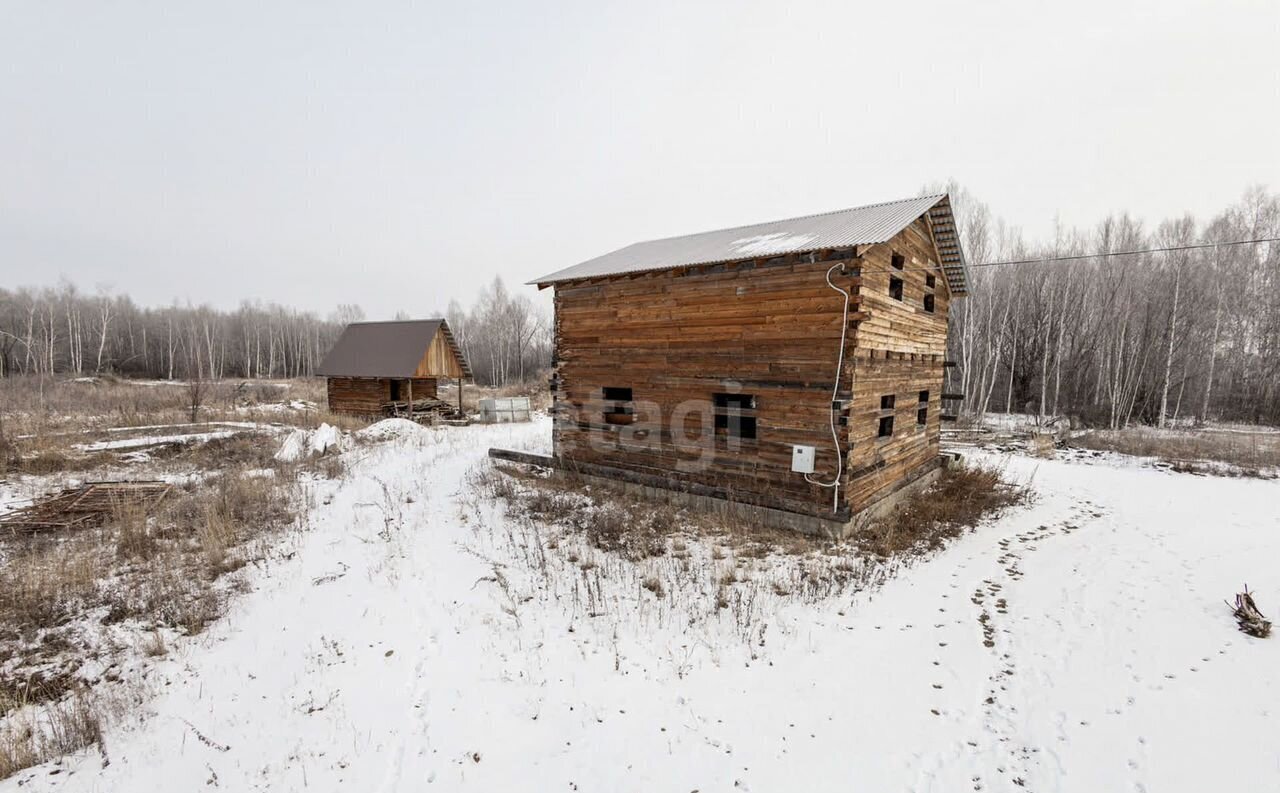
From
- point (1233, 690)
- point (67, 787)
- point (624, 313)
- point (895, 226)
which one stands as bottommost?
point (67, 787)

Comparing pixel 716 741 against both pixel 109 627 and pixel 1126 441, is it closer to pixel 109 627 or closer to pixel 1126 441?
pixel 109 627

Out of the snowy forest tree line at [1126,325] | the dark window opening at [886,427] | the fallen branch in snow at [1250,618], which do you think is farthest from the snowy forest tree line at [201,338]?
the fallen branch in snow at [1250,618]

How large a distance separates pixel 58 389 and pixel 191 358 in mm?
27739

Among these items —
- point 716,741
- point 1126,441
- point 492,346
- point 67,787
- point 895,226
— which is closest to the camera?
point 67,787

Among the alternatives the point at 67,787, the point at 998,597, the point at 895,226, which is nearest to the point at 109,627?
the point at 67,787

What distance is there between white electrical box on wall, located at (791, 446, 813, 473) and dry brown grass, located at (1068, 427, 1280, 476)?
53.1ft

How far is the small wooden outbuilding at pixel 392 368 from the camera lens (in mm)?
25750

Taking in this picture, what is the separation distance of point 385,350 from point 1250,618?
100 feet

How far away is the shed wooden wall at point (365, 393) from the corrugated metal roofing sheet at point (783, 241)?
1625 centimetres

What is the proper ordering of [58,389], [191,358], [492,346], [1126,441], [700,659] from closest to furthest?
[700,659] < [1126,441] < [58,389] < [191,358] < [492,346]

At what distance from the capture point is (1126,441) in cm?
2058

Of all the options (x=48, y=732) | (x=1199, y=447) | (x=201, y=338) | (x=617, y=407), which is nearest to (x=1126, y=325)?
(x=1199, y=447)

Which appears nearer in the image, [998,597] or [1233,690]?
[1233,690]

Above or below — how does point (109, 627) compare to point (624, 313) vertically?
below
